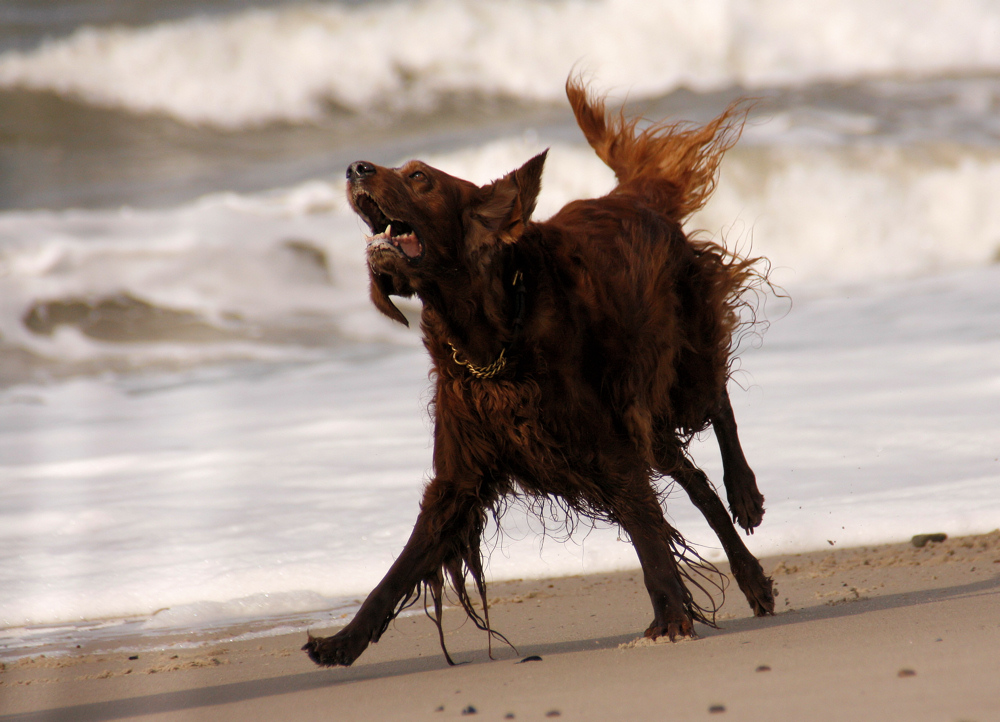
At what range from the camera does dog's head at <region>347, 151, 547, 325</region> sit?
113 inches

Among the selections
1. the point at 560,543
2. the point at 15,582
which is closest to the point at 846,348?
the point at 560,543

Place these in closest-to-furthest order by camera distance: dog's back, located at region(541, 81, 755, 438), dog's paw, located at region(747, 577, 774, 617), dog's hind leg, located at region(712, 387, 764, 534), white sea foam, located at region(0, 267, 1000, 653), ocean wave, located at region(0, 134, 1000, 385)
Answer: dog's back, located at region(541, 81, 755, 438) → dog's paw, located at region(747, 577, 774, 617) → dog's hind leg, located at region(712, 387, 764, 534) → white sea foam, located at region(0, 267, 1000, 653) → ocean wave, located at region(0, 134, 1000, 385)

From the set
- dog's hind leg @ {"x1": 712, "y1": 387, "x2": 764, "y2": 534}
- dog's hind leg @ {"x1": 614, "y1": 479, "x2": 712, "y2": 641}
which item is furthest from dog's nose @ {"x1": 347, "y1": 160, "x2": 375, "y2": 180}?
dog's hind leg @ {"x1": 712, "y1": 387, "x2": 764, "y2": 534}

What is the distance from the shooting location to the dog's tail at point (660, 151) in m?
4.08

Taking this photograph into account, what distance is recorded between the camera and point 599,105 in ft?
14.0

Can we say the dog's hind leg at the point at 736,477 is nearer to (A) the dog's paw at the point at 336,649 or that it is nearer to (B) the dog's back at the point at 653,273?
(B) the dog's back at the point at 653,273

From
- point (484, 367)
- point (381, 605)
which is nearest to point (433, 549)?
point (381, 605)

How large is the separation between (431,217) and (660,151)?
5.19 ft

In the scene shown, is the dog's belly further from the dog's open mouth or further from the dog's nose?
the dog's nose

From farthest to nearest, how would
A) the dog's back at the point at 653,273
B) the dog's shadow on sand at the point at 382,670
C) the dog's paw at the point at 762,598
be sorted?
1. the dog's paw at the point at 762,598
2. the dog's back at the point at 653,273
3. the dog's shadow on sand at the point at 382,670

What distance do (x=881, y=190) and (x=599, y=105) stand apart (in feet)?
30.7

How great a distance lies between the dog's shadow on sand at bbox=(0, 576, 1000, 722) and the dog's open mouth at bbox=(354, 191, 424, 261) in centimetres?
120

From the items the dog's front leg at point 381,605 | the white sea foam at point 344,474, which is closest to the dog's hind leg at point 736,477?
the white sea foam at point 344,474

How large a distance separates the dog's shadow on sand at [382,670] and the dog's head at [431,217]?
1.13 metres
